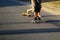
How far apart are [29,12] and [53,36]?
5.56m

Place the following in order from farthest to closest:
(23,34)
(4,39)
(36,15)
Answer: (36,15)
(23,34)
(4,39)

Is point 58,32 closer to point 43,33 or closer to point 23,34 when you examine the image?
point 43,33

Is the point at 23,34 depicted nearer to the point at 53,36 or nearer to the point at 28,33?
the point at 28,33

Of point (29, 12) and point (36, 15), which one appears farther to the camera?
point (29, 12)

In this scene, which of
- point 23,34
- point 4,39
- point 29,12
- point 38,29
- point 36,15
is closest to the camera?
point 4,39

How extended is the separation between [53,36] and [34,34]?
2.23 feet

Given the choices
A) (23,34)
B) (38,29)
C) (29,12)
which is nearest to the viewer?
(23,34)

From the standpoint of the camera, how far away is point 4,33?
342 inches

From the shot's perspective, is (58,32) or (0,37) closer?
(0,37)

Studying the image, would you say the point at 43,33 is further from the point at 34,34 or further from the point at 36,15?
the point at 36,15

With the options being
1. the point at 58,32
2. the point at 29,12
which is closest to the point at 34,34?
the point at 58,32

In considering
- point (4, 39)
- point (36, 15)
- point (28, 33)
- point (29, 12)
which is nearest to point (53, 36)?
point (28, 33)

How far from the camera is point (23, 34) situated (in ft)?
27.9

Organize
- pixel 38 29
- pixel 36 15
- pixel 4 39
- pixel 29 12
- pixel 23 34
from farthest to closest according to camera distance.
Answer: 1. pixel 29 12
2. pixel 36 15
3. pixel 38 29
4. pixel 23 34
5. pixel 4 39
